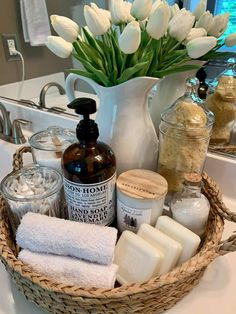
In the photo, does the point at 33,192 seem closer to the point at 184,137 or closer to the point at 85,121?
the point at 85,121

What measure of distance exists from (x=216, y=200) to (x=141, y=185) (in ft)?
0.46

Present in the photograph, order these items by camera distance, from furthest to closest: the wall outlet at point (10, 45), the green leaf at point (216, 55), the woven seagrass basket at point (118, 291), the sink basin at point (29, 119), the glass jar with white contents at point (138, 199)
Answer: the wall outlet at point (10, 45)
the sink basin at point (29, 119)
the green leaf at point (216, 55)
the glass jar with white contents at point (138, 199)
the woven seagrass basket at point (118, 291)

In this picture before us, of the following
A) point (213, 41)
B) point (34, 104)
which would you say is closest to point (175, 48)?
point (213, 41)

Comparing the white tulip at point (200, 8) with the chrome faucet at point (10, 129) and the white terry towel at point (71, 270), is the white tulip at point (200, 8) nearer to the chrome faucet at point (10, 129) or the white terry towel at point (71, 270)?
the white terry towel at point (71, 270)

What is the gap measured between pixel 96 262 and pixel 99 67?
0.30 m

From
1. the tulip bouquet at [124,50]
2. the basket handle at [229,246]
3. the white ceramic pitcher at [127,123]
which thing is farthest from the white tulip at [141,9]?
the basket handle at [229,246]

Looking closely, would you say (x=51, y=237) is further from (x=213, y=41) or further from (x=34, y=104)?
(x=34, y=104)

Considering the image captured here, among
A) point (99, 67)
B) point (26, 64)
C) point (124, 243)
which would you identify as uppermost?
point (99, 67)

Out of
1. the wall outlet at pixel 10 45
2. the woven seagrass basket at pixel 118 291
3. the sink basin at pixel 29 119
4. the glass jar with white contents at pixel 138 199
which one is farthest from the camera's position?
the wall outlet at pixel 10 45

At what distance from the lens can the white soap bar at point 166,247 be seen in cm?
40

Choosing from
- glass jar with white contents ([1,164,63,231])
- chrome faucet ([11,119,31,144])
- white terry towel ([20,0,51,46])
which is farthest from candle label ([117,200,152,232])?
white terry towel ([20,0,51,46])

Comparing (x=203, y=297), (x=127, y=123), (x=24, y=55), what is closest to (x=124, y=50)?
(x=127, y=123)

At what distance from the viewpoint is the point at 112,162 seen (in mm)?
454

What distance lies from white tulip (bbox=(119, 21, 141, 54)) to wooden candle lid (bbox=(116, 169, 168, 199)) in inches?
7.8
